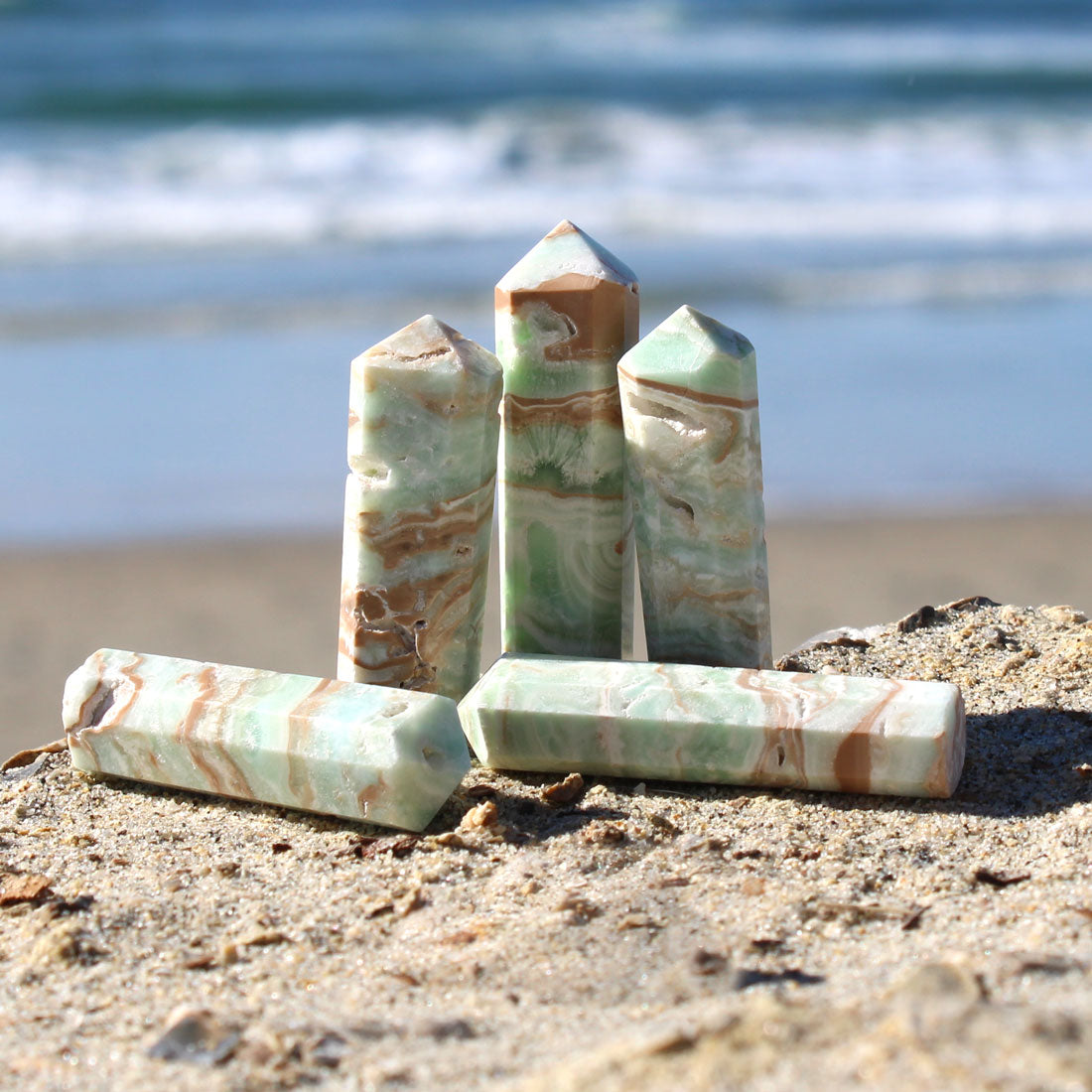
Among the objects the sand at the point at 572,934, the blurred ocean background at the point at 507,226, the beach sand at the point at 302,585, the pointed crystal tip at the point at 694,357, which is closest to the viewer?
the sand at the point at 572,934

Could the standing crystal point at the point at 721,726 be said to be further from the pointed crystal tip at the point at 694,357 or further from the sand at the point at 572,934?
the pointed crystal tip at the point at 694,357

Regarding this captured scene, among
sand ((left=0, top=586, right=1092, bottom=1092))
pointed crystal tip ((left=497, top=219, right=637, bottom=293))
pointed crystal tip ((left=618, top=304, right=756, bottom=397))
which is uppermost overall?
pointed crystal tip ((left=497, top=219, right=637, bottom=293))

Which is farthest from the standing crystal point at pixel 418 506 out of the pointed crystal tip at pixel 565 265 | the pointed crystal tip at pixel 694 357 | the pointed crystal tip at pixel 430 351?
the pointed crystal tip at pixel 694 357

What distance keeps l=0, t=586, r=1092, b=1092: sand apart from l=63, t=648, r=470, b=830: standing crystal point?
63 millimetres

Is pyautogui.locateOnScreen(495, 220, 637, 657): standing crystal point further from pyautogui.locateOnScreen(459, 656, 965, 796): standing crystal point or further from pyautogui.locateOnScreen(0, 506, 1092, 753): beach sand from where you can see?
pyautogui.locateOnScreen(0, 506, 1092, 753): beach sand

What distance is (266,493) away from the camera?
5.34 m

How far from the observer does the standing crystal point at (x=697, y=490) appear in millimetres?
2570

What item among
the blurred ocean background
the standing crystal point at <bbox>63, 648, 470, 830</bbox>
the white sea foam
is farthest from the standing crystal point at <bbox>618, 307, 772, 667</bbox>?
the white sea foam

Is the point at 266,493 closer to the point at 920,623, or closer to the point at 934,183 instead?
the point at 920,623

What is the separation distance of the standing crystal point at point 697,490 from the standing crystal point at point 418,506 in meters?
0.26

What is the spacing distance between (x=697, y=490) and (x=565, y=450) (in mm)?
258

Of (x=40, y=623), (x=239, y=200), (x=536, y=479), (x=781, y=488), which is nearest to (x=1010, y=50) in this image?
(x=239, y=200)

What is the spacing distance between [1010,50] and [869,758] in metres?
15.0

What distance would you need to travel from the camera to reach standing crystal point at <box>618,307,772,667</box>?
2.57m
